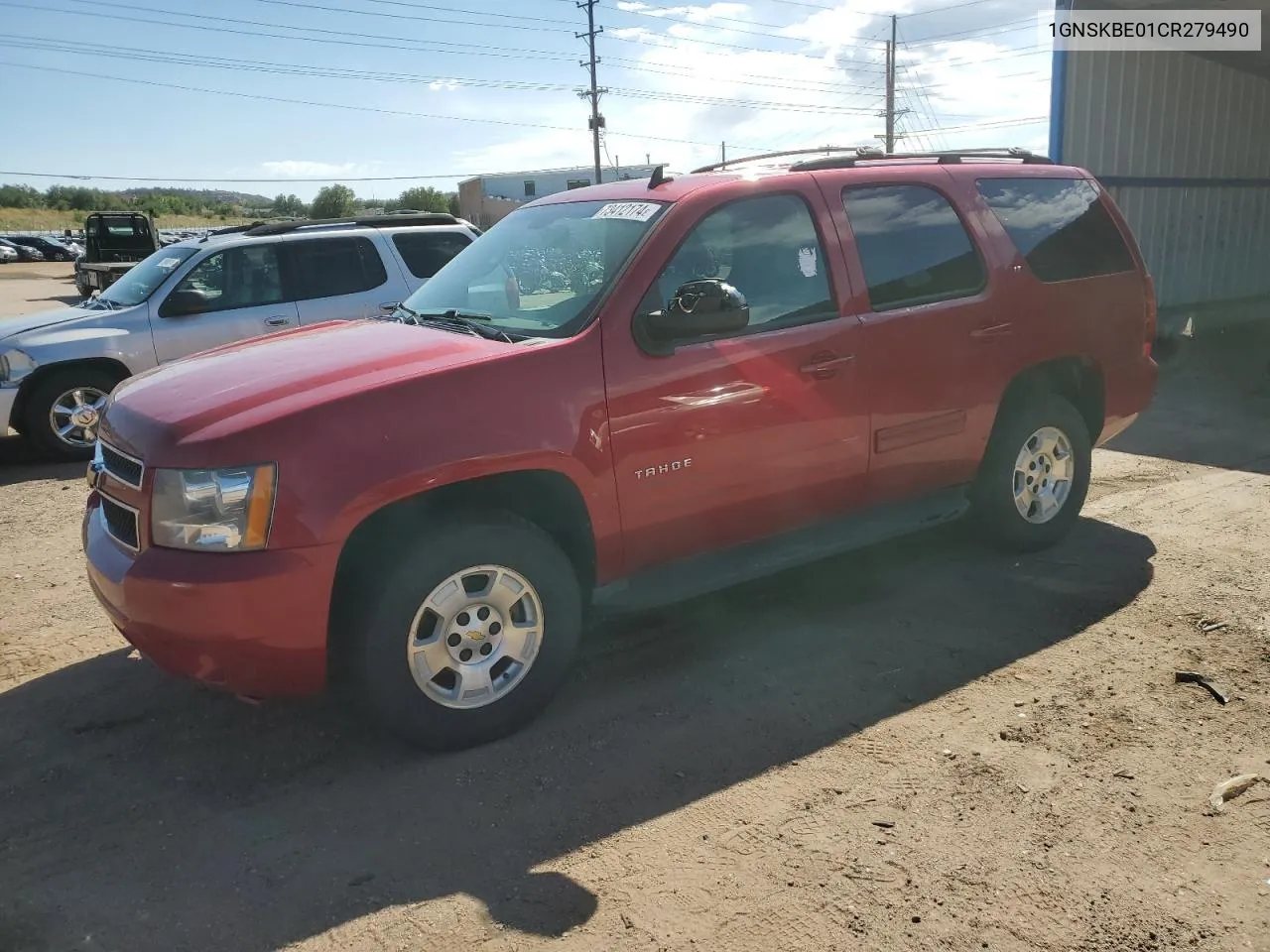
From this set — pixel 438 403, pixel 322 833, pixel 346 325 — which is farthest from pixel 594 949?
pixel 346 325

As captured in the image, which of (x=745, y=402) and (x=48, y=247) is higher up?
(x=48, y=247)

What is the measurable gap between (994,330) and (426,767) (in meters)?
3.28

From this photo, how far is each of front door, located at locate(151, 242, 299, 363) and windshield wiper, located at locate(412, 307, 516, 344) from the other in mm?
4751

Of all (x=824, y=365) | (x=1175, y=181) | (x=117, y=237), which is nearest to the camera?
(x=824, y=365)

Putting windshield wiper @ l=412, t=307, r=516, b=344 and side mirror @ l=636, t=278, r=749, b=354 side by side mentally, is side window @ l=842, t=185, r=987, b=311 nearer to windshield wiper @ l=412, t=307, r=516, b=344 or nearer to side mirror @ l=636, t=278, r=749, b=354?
side mirror @ l=636, t=278, r=749, b=354

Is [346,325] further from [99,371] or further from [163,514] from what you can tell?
[99,371]

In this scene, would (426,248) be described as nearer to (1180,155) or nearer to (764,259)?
(764,259)

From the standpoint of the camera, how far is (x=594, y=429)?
3664 millimetres

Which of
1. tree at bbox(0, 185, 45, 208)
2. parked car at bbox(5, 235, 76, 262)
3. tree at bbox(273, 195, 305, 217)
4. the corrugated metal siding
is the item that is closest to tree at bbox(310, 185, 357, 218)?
tree at bbox(273, 195, 305, 217)

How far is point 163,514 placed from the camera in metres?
3.23

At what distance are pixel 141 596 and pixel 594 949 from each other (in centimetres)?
179

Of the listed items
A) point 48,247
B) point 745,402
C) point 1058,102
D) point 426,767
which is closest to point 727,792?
point 426,767

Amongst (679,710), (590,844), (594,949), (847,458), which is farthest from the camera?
(847,458)

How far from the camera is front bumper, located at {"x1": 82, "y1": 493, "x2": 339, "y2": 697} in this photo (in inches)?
123
